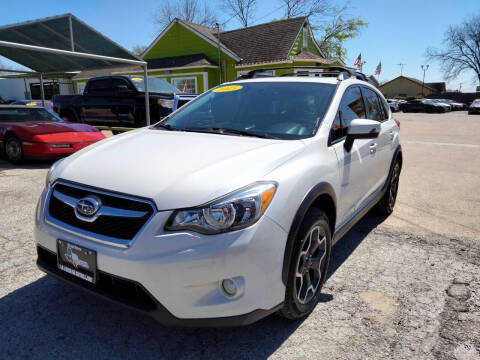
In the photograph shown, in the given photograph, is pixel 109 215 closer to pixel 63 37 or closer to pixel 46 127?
pixel 46 127

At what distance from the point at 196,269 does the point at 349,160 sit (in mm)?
1705

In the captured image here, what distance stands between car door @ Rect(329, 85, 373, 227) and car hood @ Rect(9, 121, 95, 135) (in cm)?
620

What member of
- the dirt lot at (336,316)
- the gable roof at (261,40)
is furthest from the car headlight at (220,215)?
the gable roof at (261,40)

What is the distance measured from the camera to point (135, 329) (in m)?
2.36

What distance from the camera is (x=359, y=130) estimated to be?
9.29ft

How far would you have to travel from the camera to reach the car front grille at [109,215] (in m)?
1.92

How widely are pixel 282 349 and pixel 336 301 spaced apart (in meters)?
0.72

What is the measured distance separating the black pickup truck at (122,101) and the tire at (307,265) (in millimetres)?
8201

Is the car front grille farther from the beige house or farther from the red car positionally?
the beige house

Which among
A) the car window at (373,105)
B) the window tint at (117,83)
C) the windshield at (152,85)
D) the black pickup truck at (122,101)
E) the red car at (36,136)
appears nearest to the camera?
the car window at (373,105)

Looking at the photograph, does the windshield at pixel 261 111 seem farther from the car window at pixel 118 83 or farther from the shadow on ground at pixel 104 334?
the car window at pixel 118 83

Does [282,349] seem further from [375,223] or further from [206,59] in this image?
[206,59]

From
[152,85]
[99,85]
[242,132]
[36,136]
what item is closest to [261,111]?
[242,132]

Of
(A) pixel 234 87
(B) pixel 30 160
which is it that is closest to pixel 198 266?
(A) pixel 234 87
